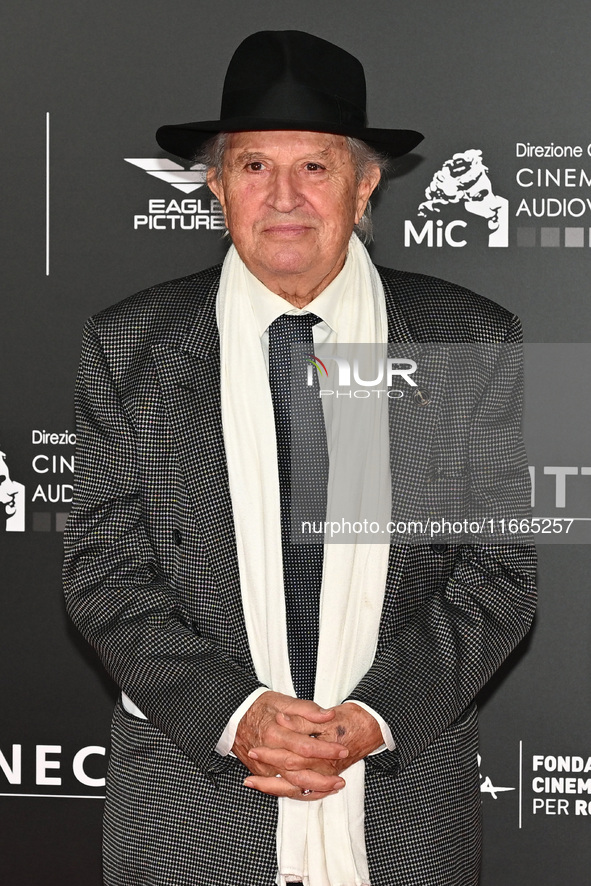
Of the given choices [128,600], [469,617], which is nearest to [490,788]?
[469,617]

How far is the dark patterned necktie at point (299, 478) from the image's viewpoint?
5.92ft

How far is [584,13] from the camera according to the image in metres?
2.57

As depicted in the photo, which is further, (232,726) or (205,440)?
(205,440)

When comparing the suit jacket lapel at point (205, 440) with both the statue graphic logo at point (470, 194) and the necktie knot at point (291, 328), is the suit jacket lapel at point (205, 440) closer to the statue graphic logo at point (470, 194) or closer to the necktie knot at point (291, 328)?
the necktie knot at point (291, 328)

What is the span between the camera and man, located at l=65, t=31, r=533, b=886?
1722 mm

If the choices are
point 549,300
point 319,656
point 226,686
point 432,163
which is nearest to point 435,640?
point 319,656

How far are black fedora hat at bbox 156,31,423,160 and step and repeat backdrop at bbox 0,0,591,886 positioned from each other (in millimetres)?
754

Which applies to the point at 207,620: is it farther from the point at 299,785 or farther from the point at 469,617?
the point at 469,617

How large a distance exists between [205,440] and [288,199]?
0.44 metres

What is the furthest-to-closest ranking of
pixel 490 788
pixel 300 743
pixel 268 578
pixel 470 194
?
pixel 490 788, pixel 470 194, pixel 268 578, pixel 300 743

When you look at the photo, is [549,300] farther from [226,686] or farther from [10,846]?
[10,846]

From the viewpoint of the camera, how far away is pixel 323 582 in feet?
5.81

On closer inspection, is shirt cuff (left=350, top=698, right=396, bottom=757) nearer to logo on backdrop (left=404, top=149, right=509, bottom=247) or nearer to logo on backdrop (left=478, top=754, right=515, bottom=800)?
logo on backdrop (left=478, top=754, right=515, bottom=800)

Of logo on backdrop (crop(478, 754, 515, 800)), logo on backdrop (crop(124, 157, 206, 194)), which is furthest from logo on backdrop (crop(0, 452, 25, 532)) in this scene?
logo on backdrop (crop(478, 754, 515, 800))
